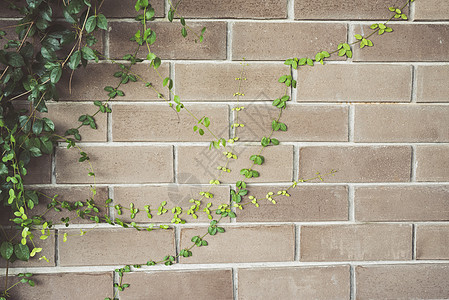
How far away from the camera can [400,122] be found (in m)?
0.98

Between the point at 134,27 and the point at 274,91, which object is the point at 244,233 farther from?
the point at 134,27

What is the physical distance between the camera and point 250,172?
0.98 meters

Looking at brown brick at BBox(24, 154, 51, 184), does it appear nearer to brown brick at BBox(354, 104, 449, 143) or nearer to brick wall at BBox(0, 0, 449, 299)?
brick wall at BBox(0, 0, 449, 299)

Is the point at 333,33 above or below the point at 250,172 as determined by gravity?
above

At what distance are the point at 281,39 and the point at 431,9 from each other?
1.37 ft

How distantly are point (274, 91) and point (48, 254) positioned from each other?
77cm

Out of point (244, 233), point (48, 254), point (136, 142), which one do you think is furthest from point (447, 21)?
point (48, 254)

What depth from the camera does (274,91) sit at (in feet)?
3.19

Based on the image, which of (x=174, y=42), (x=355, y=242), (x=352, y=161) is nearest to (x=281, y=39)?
(x=174, y=42)

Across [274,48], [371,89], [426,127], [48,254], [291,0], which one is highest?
[291,0]

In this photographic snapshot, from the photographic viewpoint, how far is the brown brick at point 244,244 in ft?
3.26

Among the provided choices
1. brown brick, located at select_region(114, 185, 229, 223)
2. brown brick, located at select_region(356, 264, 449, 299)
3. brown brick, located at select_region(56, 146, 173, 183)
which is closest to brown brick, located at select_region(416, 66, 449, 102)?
brown brick, located at select_region(356, 264, 449, 299)

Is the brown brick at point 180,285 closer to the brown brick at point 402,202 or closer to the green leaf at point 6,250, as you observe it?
the green leaf at point 6,250

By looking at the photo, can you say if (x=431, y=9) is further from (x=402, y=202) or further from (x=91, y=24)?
(x=91, y=24)
